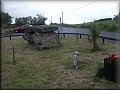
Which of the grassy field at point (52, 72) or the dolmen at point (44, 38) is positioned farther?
the dolmen at point (44, 38)

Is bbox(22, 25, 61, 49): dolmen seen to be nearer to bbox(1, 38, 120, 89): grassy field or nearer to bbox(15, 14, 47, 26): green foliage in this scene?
bbox(1, 38, 120, 89): grassy field

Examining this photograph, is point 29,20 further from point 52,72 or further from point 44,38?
point 52,72

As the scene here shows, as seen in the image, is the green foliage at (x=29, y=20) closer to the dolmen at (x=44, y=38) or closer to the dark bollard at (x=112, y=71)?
the dolmen at (x=44, y=38)

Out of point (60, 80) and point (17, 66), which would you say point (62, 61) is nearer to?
point (17, 66)

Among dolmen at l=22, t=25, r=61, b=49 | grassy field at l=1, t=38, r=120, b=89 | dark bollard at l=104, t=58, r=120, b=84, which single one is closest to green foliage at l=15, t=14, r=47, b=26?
dolmen at l=22, t=25, r=61, b=49

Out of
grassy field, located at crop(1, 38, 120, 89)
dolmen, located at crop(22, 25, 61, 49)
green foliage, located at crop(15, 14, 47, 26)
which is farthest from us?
green foliage, located at crop(15, 14, 47, 26)

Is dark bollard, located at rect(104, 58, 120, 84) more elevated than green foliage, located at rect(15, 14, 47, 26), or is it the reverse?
green foliage, located at rect(15, 14, 47, 26)

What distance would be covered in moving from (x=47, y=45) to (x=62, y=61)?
4.62 m

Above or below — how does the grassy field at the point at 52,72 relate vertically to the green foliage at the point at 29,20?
below

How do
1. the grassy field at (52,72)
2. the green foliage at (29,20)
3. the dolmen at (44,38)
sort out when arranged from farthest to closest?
the green foliage at (29,20), the dolmen at (44,38), the grassy field at (52,72)

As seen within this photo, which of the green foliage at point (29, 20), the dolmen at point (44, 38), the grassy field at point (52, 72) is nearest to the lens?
the grassy field at point (52, 72)

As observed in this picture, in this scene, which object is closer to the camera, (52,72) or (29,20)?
(52,72)

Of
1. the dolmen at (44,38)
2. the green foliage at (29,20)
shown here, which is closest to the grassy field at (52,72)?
the dolmen at (44,38)

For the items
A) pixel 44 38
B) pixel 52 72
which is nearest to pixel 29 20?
pixel 44 38
